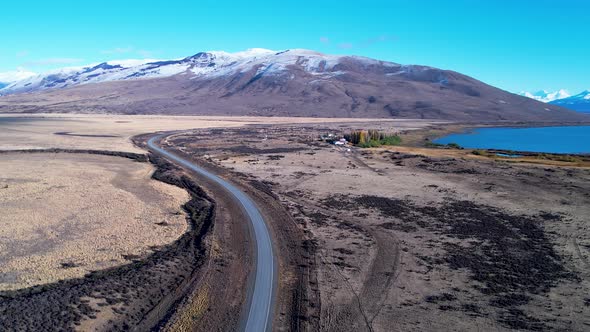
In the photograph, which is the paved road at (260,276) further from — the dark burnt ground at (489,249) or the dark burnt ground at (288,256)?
the dark burnt ground at (489,249)

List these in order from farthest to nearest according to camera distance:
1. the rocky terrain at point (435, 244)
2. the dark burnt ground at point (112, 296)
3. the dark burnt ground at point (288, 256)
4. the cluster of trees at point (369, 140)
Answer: the cluster of trees at point (369, 140)
the rocky terrain at point (435, 244)
the dark burnt ground at point (288, 256)
the dark burnt ground at point (112, 296)

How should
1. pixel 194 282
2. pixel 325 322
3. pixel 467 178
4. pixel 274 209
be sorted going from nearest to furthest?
pixel 325 322 → pixel 194 282 → pixel 274 209 → pixel 467 178

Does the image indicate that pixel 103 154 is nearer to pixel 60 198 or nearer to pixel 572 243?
pixel 60 198

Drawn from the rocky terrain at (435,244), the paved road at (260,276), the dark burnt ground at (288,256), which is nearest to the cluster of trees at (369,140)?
the dark burnt ground at (288,256)

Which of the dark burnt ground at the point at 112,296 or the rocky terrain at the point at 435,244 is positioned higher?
the rocky terrain at the point at 435,244

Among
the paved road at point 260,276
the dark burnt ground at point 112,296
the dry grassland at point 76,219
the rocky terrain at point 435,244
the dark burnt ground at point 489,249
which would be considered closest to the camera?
the dark burnt ground at point 112,296

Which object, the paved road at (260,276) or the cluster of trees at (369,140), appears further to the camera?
the cluster of trees at (369,140)

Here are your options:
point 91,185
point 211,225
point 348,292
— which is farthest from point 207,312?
point 91,185
